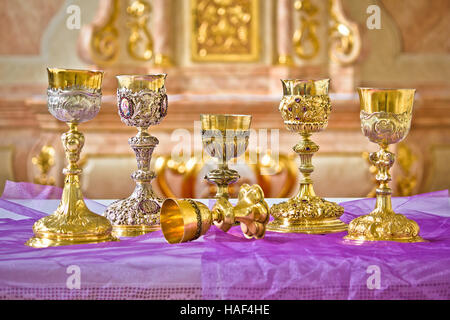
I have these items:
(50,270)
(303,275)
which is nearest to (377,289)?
(303,275)

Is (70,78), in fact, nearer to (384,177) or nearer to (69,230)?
(69,230)

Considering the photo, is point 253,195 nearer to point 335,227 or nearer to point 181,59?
point 335,227

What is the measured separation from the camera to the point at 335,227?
3.64 ft

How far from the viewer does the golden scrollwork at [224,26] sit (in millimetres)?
2750

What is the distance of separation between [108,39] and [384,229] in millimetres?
2037

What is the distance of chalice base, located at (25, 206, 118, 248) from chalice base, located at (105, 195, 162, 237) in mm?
83

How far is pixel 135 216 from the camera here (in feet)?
3.56

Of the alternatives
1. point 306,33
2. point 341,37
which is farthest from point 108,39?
point 341,37

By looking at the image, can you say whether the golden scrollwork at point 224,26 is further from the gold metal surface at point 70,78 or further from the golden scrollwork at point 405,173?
the gold metal surface at point 70,78

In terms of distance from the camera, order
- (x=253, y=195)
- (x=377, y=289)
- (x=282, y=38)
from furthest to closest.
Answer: (x=282, y=38)
(x=253, y=195)
(x=377, y=289)

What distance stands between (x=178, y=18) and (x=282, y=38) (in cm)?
43

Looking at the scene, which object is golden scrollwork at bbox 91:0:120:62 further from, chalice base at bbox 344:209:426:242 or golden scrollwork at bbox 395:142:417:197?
chalice base at bbox 344:209:426:242

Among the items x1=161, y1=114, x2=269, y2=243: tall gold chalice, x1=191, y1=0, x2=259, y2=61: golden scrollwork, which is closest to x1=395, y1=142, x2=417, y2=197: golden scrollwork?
x1=191, y1=0, x2=259, y2=61: golden scrollwork

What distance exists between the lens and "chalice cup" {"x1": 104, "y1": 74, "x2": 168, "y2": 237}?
1066 millimetres
